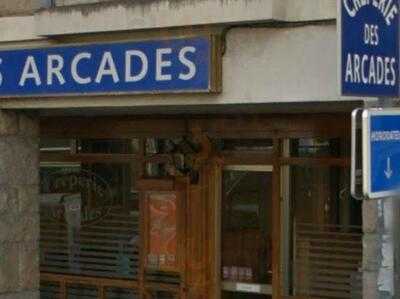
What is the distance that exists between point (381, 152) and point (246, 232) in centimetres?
446

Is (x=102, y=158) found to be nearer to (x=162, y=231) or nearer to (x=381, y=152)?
(x=162, y=231)

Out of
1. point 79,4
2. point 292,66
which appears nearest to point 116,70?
point 79,4

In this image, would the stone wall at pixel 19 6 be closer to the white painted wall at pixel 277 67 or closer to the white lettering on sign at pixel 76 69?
→ the white lettering on sign at pixel 76 69

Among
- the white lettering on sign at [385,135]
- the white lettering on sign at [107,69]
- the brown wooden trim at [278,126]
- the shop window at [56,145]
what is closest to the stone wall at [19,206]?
the shop window at [56,145]

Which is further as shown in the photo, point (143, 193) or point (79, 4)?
point (143, 193)

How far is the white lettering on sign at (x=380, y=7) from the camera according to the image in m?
4.05

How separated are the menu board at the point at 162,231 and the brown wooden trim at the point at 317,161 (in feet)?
3.95

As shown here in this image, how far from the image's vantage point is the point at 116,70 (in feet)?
22.4

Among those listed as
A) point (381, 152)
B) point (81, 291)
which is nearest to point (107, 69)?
point (81, 291)

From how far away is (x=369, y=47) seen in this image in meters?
4.12

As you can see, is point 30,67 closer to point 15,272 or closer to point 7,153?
point 7,153

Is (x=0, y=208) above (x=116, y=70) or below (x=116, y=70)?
below

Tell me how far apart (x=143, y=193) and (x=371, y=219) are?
11.2 feet

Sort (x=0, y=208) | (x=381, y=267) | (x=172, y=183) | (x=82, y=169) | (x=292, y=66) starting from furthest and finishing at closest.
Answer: (x=82, y=169) < (x=172, y=183) < (x=0, y=208) < (x=292, y=66) < (x=381, y=267)
